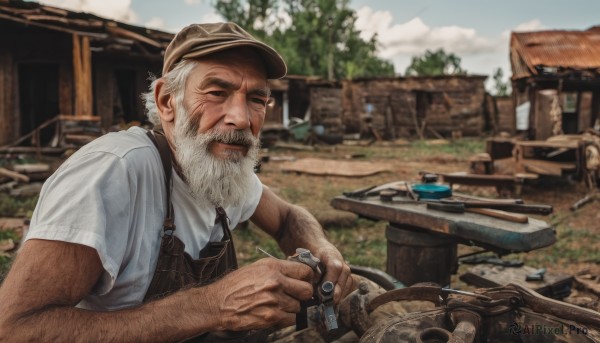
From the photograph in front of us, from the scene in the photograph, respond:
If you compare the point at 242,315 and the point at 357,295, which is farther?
the point at 357,295

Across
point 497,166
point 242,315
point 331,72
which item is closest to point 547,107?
point 497,166

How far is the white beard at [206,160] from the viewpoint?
183 cm

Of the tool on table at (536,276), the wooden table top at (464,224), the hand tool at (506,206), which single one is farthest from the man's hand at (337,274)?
the tool on table at (536,276)

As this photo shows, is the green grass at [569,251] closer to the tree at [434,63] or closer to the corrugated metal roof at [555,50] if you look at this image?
the corrugated metal roof at [555,50]

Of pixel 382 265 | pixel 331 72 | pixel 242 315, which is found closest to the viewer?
pixel 242 315

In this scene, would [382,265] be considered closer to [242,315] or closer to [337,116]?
[242,315]

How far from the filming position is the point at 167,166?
1792 millimetres

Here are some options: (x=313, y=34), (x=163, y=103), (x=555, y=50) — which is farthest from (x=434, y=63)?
(x=163, y=103)

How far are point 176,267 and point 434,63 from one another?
5466cm

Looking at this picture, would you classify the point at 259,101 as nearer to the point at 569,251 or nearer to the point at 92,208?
the point at 92,208

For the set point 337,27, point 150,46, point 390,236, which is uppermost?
point 337,27

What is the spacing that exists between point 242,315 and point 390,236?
90.8 inches

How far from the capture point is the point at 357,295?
2057 mm

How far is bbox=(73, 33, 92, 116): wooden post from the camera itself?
10.0 meters
